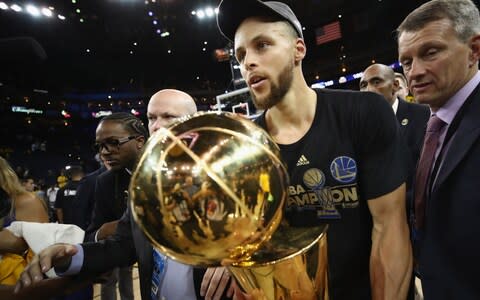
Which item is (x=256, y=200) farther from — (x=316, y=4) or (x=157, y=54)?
(x=157, y=54)

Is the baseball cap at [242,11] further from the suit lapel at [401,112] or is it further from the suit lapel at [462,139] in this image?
the suit lapel at [401,112]

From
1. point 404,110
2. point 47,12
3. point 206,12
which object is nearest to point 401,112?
point 404,110

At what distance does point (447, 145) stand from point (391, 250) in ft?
1.47

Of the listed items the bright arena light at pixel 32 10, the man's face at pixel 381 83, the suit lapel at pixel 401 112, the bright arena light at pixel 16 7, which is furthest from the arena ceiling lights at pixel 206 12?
the suit lapel at pixel 401 112

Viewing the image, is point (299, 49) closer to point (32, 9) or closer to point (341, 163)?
point (341, 163)

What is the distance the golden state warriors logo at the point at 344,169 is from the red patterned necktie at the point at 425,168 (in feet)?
1.09

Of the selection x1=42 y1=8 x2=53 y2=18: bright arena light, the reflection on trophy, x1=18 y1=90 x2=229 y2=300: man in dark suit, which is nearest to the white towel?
x1=18 y1=90 x2=229 y2=300: man in dark suit

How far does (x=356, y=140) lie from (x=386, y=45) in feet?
60.2

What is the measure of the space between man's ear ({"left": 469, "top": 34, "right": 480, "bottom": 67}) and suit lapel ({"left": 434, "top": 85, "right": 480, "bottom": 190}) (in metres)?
0.22

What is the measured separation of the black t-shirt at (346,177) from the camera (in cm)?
98

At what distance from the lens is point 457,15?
44.3 inches

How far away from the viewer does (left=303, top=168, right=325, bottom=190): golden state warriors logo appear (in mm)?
1021

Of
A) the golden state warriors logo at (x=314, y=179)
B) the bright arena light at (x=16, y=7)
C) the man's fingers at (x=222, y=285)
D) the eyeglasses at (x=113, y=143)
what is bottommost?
the man's fingers at (x=222, y=285)

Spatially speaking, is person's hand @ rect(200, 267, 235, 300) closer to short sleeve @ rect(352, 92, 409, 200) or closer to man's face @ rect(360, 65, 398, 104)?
short sleeve @ rect(352, 92, 409, 200)
